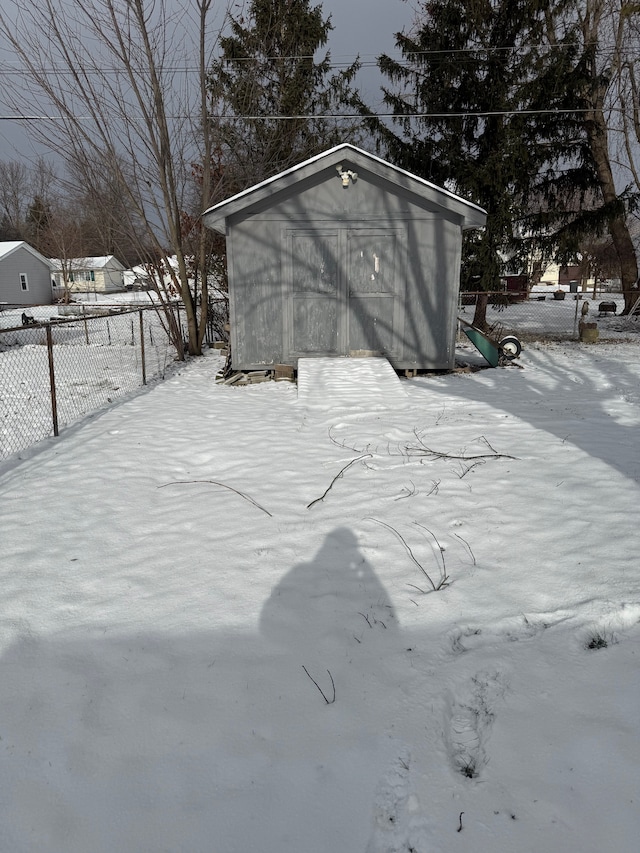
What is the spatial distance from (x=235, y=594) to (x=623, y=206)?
61.6ft

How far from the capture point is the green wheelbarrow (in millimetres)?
11484

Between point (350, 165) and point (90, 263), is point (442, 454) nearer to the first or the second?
point (350, 165)

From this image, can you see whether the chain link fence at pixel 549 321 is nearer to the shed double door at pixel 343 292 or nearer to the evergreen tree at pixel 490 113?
the evergreen tree at pixel 490 113

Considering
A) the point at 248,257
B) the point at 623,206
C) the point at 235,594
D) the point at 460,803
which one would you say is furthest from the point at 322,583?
the point at 623,206

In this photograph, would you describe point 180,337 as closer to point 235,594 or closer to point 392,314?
point 392,314

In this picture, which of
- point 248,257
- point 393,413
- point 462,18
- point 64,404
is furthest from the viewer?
point 462,18

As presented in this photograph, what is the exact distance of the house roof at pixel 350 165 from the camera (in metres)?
9.41

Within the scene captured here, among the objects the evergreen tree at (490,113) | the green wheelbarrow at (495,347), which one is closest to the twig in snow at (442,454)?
the green wheelbarrow at (495,347)

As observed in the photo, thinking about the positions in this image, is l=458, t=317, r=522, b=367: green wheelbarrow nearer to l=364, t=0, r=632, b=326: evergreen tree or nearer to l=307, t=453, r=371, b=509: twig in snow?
l=364, t=0, r=632, b=326: evergreen tree

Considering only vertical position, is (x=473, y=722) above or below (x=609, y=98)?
below

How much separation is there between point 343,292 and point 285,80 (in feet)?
46.8

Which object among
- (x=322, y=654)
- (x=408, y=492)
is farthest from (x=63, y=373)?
(x=322, y=654)

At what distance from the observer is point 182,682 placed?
2584mm

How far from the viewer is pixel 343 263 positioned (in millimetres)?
10055
